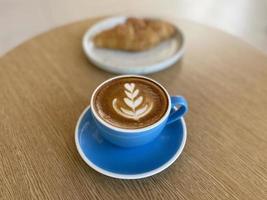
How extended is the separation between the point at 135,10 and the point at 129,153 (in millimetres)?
1634

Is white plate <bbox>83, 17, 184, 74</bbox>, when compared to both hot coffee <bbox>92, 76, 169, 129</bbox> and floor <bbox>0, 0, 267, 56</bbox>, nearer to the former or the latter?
hot coffee <bbox>92, 76, 169, 129</bbox>

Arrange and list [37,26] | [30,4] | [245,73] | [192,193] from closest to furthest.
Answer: [192,193], [245,73], [37,26], [30,4]

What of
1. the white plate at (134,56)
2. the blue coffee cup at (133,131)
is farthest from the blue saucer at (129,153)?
the white plate at (134,56)

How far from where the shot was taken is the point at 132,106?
1.91ft

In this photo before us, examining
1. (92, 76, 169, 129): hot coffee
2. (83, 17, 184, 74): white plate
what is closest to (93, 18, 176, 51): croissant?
(83, 17, 184, 74): white plate

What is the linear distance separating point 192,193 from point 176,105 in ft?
0.56

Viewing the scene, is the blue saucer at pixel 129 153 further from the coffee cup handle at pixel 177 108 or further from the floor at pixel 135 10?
the floor at pixel 135 10

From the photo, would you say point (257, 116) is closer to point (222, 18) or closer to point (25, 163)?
point (25, 163)

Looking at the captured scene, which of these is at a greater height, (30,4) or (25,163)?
(25,163)

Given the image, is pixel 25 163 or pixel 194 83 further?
pixel 194 83

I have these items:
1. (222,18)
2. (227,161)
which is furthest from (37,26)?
(227,161)

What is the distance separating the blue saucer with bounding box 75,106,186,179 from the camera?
21.7 inches

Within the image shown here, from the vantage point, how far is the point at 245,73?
0.79m

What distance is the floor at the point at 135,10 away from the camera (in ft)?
6.37
